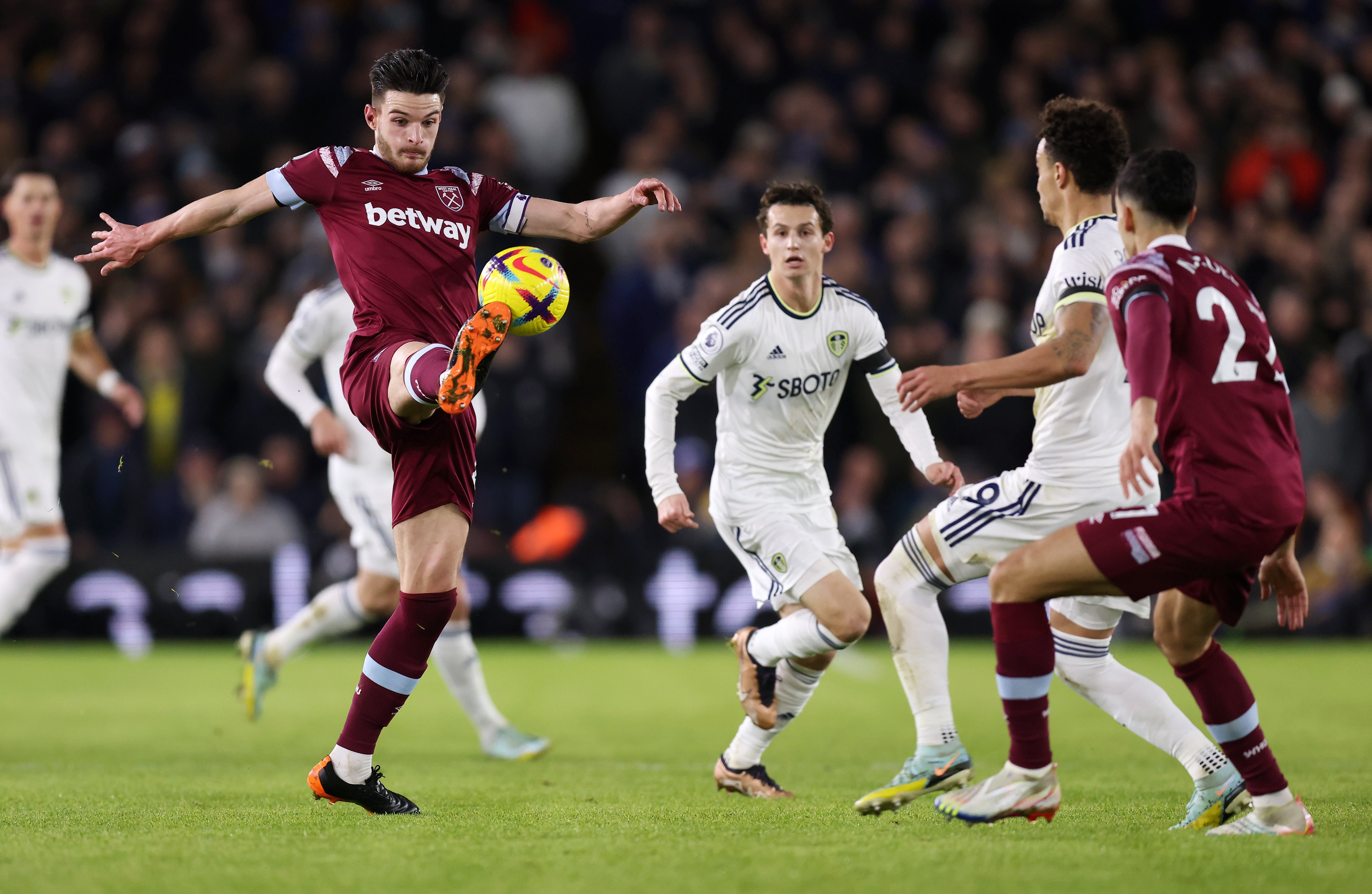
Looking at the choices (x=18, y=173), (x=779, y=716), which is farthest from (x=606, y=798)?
(x=18, y=173)

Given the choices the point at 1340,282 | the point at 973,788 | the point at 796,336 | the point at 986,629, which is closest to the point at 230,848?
the point at 973,788

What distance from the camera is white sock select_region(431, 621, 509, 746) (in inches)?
274

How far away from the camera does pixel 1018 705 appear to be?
4531mm

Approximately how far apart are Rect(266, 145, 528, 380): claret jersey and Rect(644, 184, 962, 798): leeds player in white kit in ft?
3.17

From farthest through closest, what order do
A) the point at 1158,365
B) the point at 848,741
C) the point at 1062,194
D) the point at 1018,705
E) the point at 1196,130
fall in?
the point at 1196,130
the point at 848,741
the point at 1062,194
the point at 1018,705
the point at 1158,365

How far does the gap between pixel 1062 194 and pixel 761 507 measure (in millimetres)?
1707

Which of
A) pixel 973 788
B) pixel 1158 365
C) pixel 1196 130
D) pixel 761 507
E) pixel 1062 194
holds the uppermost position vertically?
pixel 1196 130

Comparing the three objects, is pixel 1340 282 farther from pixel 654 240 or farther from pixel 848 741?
pixel 848 741

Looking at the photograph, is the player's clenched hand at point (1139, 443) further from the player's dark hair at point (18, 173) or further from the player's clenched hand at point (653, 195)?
the player's dark hair at point (18, 173)

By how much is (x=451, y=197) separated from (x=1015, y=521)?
2419 millimetres

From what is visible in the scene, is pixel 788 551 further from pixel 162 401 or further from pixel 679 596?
pixel 162 401

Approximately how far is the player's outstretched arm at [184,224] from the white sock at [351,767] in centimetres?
187

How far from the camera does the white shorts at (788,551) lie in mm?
5613

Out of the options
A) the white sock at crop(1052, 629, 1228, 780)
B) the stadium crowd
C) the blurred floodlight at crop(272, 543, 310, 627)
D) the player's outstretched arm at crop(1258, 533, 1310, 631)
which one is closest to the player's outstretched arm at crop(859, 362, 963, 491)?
the white sock at crop(1052, 629, 1228, 780)
